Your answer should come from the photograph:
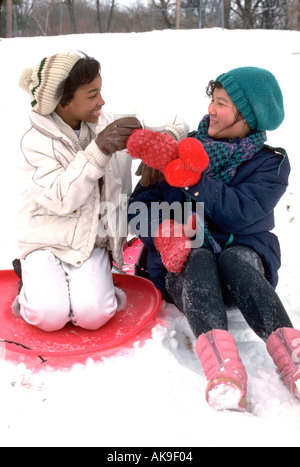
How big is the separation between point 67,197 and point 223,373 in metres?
0.88

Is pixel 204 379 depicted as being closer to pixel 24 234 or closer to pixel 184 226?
A: pixel 184 226

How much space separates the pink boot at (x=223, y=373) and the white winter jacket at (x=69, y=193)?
68 centimetres

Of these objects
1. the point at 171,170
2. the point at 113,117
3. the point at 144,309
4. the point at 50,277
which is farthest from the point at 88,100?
the point at 144,309

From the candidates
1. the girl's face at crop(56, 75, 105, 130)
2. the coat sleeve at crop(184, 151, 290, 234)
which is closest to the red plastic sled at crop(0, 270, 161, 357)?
the coat sleeve at crop(184, 151, 290, 234)

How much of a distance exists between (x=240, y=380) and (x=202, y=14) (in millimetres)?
15862

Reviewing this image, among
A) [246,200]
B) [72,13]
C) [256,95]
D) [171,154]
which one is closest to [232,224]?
[246,200]

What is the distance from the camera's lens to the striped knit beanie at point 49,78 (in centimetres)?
185

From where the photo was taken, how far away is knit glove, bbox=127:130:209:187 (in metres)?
1.72

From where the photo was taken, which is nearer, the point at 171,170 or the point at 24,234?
the point at 171,170

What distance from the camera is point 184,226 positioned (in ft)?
6.41

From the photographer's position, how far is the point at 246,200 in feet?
6.02

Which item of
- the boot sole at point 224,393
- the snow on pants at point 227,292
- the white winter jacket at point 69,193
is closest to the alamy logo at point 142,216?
the white winter jacket at point 69,193

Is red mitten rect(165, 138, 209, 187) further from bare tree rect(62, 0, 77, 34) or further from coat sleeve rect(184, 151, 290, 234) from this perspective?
bare tree rect(62, 0, 77, 34)

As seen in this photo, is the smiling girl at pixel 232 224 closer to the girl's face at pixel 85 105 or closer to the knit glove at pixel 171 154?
the knit glove at pixel 171 154
